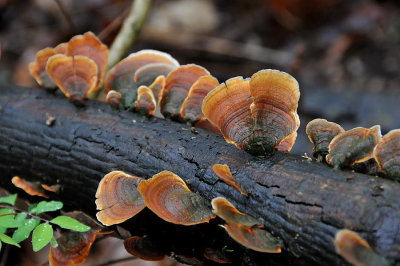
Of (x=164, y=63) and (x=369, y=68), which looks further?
(x=369, y=68)

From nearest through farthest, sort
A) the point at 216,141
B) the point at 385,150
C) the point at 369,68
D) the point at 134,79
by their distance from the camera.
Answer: the point at 385,150 → the point at 216,141 → the point at 134,79 → the point at 369,68

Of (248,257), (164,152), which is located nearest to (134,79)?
(164,152)

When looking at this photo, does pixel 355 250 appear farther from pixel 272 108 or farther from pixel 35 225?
pixel 35 225

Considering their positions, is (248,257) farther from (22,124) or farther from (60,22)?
(60,22)

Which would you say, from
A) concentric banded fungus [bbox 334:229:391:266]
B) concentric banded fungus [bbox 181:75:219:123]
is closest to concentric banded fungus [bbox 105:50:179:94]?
concentric banded fungus [bbox 181:75:219:123]

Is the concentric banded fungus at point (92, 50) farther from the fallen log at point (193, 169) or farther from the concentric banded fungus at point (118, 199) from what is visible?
the concentric banded fungus at point (118, 199)
